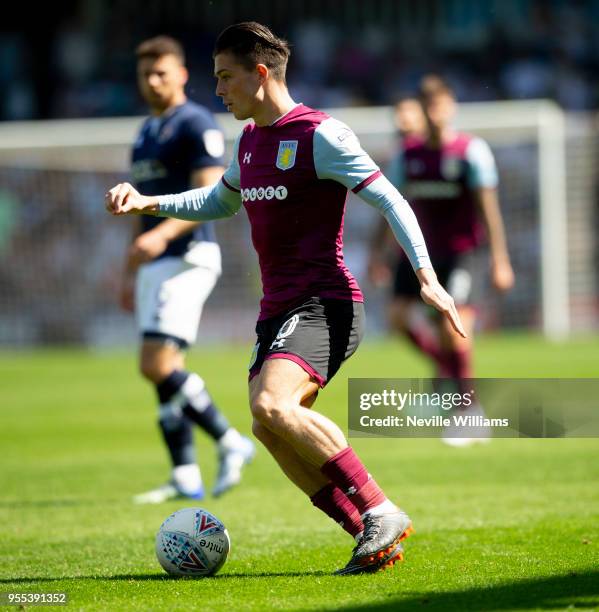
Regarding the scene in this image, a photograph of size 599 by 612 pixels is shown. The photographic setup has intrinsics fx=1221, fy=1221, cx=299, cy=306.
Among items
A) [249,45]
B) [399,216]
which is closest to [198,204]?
[249,45]

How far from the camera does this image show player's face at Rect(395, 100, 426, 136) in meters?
11.5

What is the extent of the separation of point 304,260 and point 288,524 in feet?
6.16

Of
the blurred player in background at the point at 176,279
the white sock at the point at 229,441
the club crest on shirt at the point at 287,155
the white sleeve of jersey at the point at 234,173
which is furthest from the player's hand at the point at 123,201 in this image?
the white sock at the point at 229,441

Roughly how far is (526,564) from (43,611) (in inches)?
76.3

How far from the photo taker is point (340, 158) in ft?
16.1

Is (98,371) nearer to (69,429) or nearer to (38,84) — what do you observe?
(69,429)

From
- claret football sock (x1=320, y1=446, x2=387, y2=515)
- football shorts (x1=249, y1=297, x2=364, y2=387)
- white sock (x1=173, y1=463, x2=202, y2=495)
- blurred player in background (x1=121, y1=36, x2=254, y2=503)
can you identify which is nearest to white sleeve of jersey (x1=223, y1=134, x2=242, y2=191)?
football shorts (x1=249, y1=297, x2=364, y2=387)

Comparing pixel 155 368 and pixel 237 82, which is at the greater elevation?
pixel 237 82

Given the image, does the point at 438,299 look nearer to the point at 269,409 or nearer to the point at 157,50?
the point at 269,409

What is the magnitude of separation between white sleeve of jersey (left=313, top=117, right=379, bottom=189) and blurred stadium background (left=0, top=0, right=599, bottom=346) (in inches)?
511

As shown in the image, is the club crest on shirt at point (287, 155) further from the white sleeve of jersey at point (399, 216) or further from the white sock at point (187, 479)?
the white sock at point (187, 479)

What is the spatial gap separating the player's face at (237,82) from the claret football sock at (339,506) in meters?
1.63

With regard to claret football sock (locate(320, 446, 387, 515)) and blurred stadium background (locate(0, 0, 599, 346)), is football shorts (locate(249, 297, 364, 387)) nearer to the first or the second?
claret football sock (locate(320, 446, 387, 515))

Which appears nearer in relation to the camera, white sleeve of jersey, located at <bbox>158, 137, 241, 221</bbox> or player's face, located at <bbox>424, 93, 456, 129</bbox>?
white sleeve of jersey, located at <bbox>158, 137, 241, 221</bbox>
